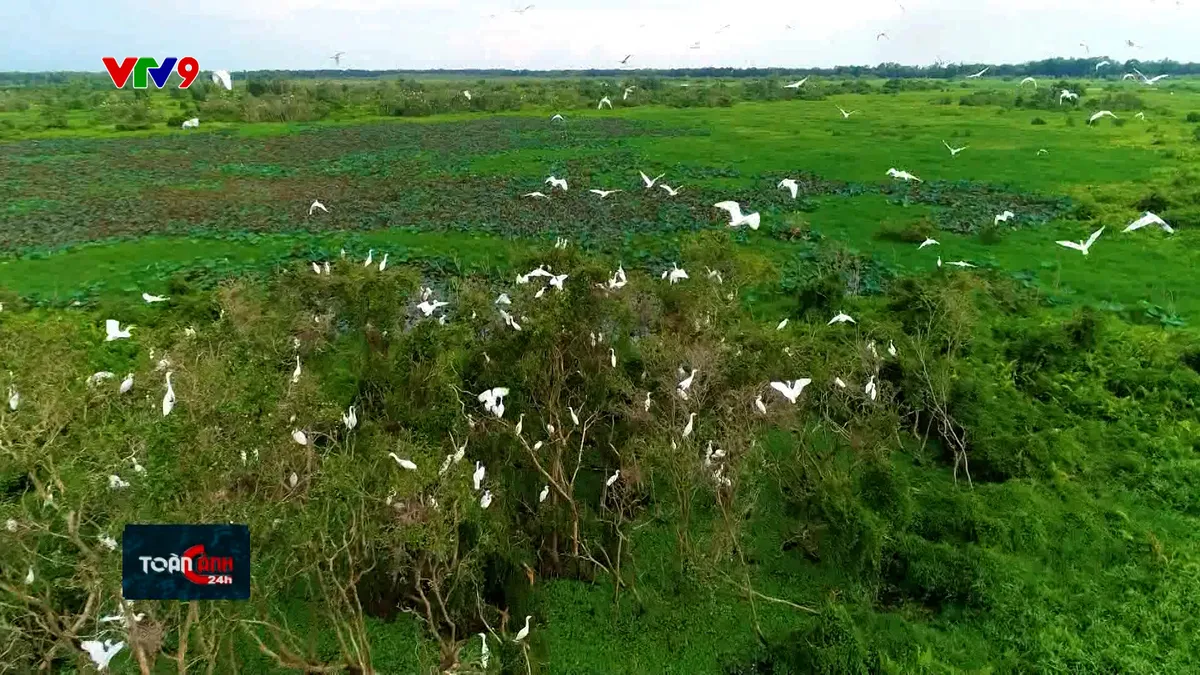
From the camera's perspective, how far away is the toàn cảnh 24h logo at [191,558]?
4.06 meters

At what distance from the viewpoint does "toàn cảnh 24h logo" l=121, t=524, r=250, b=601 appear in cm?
406

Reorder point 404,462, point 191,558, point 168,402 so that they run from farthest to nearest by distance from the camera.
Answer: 1. point 168,402
2. point 404,462
3. point 191,558

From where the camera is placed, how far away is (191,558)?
13.3ft

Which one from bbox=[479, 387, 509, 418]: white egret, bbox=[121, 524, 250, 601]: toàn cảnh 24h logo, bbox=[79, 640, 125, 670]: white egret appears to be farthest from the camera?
bbox=[479, 387, 509, 418]: white egret

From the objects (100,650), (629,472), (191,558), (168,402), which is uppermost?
(168,402)

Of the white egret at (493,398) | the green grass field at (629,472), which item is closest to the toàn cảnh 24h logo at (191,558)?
the green grass field at (629,472)

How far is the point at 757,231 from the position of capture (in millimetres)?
18797

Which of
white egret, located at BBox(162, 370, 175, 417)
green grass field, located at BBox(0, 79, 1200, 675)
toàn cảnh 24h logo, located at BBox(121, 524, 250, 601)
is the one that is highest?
white egret, located at BBox(162, 370, 175, 417)

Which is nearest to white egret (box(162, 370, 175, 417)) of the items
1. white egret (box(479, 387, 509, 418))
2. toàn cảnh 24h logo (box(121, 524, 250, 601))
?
toàn cảnh 24h logo (box(121, 524, 250, 601))

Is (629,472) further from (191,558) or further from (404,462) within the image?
(191,558)

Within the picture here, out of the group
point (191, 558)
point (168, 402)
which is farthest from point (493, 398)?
point (191, 558)

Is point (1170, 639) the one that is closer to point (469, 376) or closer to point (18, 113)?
point (469, 376)

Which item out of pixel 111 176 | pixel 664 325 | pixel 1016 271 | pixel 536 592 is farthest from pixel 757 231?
pixel 111 176

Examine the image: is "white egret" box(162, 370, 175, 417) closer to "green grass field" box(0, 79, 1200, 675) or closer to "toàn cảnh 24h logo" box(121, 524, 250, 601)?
"green grass field" box(0, 79, 1200, 675)
